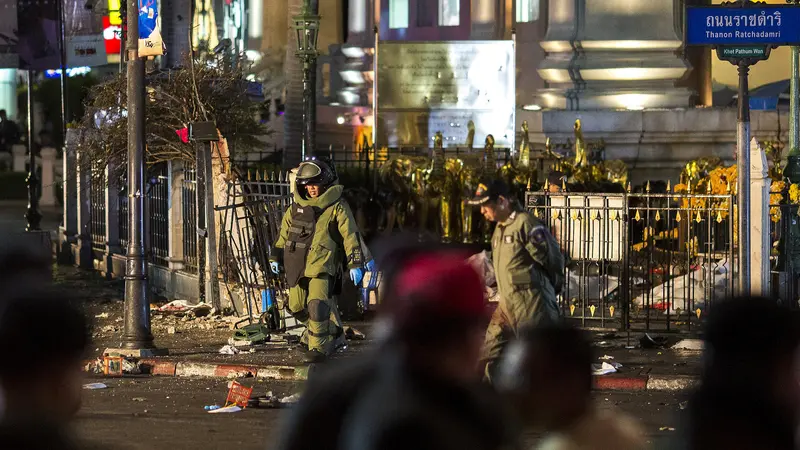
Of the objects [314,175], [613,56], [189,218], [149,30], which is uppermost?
[613,56]

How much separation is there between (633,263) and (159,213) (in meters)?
6.71

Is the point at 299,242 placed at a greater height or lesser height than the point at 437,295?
lesser

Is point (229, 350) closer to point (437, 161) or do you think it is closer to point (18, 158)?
point (437, 161)

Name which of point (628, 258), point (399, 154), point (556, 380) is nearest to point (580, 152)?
point (399, 154)

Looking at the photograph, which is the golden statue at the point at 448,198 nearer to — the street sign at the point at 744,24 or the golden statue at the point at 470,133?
the golden statue at the point at 470,133

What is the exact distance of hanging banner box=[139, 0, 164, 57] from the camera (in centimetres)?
1380

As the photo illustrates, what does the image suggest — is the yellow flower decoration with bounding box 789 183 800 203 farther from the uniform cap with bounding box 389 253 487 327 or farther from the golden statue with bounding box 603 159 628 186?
the uniform cap with bounding box 389 253 487 327

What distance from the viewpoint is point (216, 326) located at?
1677cm

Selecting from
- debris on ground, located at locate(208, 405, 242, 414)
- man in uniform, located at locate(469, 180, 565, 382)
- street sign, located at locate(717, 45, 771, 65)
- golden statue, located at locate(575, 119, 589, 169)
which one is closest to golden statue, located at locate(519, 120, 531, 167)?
golden statue, located at locate(575, 119, 589, 169)

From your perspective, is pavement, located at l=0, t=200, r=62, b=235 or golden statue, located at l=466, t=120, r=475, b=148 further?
pavement, located at l=0, t=200, r=62, b=235

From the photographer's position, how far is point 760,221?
1430 cm

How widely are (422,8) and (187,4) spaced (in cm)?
579

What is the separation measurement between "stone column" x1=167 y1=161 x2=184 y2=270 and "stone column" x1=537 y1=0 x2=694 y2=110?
998 centimetres

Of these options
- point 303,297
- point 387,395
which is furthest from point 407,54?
point 387,395
